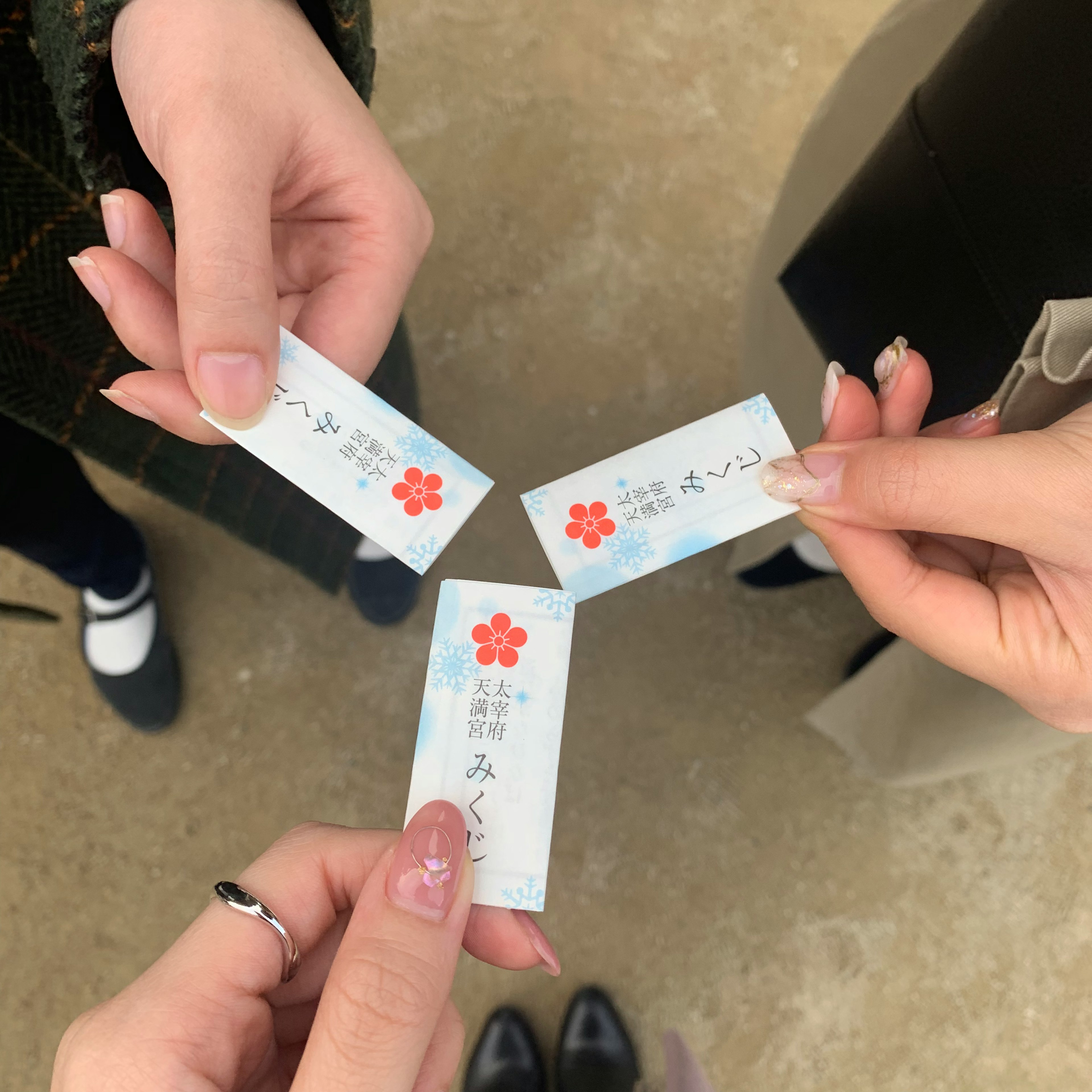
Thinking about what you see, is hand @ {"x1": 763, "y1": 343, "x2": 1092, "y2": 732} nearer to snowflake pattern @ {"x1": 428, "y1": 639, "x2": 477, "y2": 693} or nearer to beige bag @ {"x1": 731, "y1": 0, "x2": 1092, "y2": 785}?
beige bag @ {"x1": 731, "y1": 0, "x2": 1092, "y2": 785}

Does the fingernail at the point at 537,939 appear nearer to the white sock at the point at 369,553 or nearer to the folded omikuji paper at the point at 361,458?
the folded omikuji paper at the point at 361,458

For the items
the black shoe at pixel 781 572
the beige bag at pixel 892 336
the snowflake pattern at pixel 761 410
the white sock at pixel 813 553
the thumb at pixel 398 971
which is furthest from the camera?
the black shoe at pixel 781 572

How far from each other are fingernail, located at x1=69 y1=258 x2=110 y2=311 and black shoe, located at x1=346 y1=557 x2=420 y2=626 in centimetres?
69

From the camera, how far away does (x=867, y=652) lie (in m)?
1.22

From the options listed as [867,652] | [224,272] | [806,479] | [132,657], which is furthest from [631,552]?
[132,657]

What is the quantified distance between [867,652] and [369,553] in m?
0.91

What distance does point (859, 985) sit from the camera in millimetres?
1104

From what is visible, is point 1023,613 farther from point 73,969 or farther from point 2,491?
point 73,969

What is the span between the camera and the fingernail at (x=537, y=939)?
21.9 inches

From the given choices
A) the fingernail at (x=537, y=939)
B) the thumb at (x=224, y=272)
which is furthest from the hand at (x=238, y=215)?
the fingernail at (x=537, y=939)

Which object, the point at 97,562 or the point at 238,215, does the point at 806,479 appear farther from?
the point at 97,562

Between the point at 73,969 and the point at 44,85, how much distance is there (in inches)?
46.7

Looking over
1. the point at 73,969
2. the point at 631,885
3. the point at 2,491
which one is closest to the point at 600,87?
the point at 2,491

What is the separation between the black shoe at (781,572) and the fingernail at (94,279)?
38.2 inches
